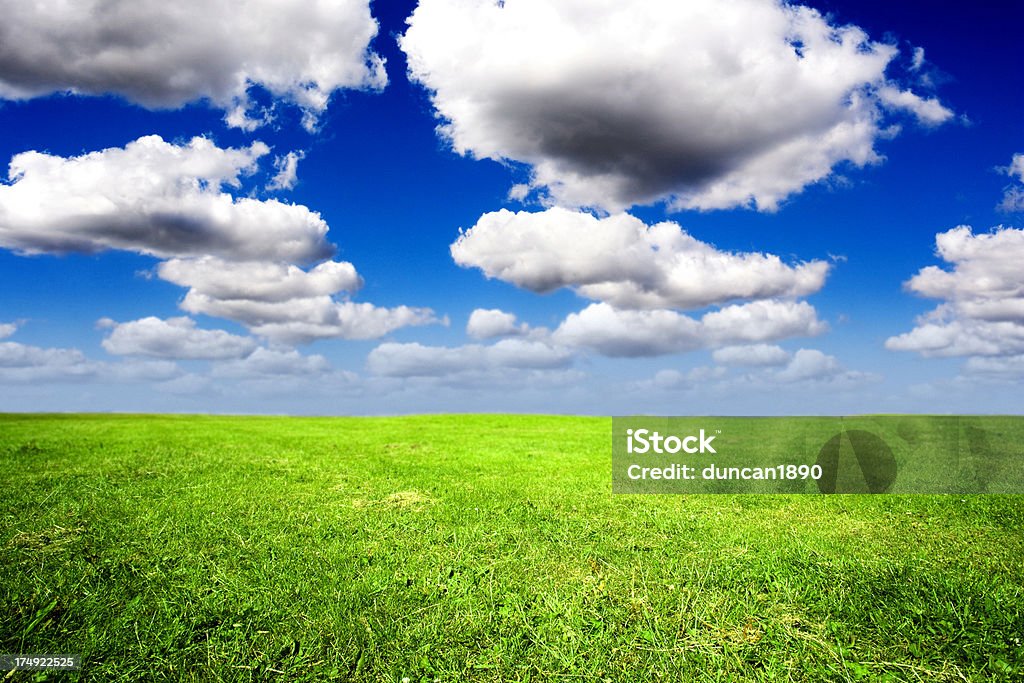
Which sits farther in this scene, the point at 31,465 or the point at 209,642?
the point at 31,465

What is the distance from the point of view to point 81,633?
6957 mm

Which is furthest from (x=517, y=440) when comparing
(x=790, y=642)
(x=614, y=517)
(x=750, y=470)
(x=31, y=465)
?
(x=790, y=642)

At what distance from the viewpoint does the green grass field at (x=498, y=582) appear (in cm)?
654

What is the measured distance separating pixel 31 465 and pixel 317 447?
8579mm

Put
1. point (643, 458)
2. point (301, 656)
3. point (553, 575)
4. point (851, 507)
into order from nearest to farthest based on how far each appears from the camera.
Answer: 1. point (301, 656)
2. point (553, 575)
3. point (851, 507)
4. point (643, 458)

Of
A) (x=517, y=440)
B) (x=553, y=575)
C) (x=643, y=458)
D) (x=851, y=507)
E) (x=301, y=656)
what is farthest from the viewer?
(x=517, y=440)

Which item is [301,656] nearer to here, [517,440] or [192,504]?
[192,504]

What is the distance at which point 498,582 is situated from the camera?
846cm

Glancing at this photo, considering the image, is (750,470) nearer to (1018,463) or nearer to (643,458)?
(643,458)

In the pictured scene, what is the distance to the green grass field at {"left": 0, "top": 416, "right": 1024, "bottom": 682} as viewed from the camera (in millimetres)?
6543

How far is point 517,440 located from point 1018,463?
1769 centimetres

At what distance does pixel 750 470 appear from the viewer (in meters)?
18.6

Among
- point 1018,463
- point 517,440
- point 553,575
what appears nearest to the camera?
point 553,575

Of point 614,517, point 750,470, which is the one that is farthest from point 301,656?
point 750,470
